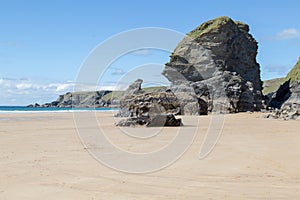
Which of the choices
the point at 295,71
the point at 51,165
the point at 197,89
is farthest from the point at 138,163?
the point at 295,71

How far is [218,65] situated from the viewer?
5672cm

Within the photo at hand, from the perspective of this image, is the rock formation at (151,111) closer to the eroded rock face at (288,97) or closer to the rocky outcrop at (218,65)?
the rocky outcrop at (218,65)

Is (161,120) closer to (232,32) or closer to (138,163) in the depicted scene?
(138,163)

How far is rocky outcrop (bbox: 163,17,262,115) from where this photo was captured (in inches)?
1896

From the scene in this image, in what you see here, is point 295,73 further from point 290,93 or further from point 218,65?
point 218,65

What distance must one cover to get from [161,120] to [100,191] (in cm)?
1527

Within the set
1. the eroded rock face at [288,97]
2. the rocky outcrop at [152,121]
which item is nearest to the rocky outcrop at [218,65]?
the eroded rock face at [288,97]

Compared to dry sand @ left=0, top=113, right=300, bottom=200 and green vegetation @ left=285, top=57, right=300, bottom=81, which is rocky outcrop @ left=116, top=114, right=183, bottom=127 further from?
green vegetation @ left=285, top=57, right=300, bottom=81

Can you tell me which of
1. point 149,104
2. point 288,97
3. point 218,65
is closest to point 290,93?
point 288,97

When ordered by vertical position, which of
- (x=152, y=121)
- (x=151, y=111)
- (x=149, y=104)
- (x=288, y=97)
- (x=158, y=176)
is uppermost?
(x=288, y=97)

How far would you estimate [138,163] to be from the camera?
31.8 ft

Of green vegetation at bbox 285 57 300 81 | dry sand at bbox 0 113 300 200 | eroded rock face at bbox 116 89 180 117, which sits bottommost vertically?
dry sand at bbox 0 113 300 200

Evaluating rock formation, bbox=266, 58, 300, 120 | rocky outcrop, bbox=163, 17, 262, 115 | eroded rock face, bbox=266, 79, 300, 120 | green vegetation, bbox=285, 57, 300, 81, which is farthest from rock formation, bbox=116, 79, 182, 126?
green vegetation, bbox=285, 57, 300, 81

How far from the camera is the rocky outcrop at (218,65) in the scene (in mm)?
48156
